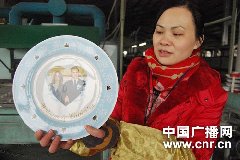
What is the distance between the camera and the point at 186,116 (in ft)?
3.76

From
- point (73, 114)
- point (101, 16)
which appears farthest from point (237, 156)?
point (73, 114)

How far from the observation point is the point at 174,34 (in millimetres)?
1130

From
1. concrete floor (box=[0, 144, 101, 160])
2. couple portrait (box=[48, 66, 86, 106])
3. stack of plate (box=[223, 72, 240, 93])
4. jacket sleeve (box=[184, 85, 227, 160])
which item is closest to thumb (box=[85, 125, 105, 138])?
couple portrait (box=[48, 66, 86, 106])

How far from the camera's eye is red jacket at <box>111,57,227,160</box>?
1.11 metres

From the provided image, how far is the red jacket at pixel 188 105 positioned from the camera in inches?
43.8

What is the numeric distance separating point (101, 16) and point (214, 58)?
607cm

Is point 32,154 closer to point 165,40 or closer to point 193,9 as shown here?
point 165,40

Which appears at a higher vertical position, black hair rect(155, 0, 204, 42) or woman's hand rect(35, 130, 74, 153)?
black hair rect(155, 0, 204, 42)

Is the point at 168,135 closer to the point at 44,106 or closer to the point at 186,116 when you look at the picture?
the point at 186,116

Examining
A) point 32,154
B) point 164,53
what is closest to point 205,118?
point 164,53

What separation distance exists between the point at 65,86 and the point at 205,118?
0.59 meters

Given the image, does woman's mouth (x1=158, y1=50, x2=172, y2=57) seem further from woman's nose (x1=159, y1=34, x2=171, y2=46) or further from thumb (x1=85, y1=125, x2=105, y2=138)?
thumb (x1=85, y1=125, x2=105, y2=138)

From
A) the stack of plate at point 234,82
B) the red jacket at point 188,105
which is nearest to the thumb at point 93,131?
the red jacket at point 188,105

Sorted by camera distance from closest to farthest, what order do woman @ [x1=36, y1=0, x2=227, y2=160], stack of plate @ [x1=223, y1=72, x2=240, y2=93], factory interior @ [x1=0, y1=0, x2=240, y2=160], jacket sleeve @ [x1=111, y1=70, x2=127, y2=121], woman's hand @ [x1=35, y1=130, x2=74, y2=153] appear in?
woman's hand @ [x1=35, y1=130, x2=74, y2=153]
woman @ [x1=36, y1=0, x2=227, y2=160]
jacket sleeve @ [x1=111, y1=70, x2=127, y2=121]
factory interior @ [x1=0, y1=0, x2=240, y2=160]
stack of plate @ [x1=223, y1=72, x2=240, y2=93]
